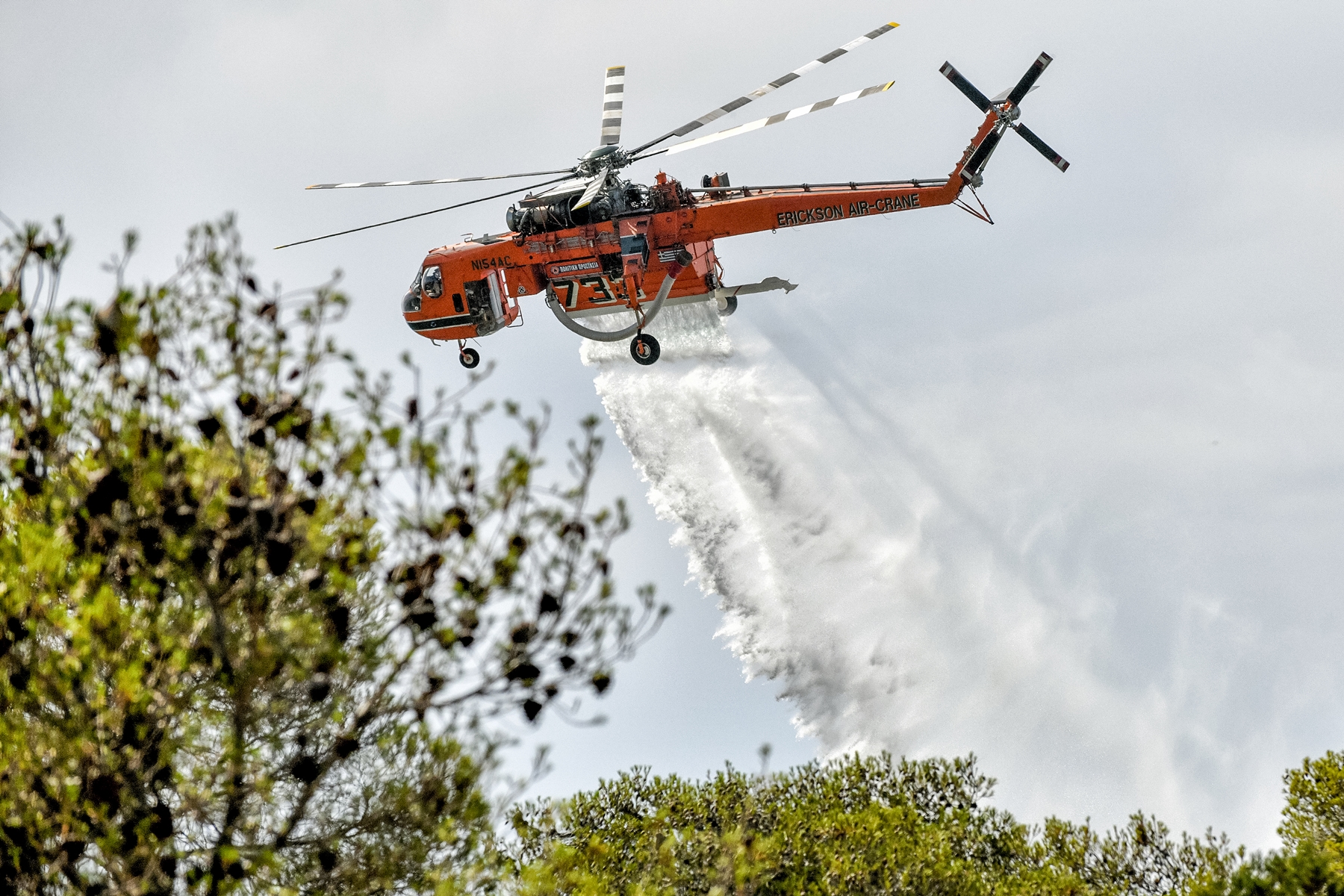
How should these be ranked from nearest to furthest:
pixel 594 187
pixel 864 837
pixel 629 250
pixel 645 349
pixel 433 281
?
pixel 864 837 → pixel 594 187 → pixel 629 250 → pixel 645 349 → pixel 433 281

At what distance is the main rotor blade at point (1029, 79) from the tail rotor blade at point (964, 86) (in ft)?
2.55

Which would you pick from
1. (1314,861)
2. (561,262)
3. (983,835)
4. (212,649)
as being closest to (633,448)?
(561,262)

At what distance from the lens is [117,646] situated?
349 inches

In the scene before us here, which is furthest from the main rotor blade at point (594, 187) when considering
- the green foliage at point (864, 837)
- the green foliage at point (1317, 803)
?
the green foliage at point (1317, 803)

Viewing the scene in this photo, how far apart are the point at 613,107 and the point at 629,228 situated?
2.96m

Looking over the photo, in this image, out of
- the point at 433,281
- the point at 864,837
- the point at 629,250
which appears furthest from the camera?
the point at 433,281

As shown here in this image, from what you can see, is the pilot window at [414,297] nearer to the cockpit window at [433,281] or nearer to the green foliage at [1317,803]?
the cockpit window at [433,281]

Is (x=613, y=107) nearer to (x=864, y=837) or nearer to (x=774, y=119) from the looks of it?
(x=774, y=119)

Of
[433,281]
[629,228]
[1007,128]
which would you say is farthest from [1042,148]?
[433,281]

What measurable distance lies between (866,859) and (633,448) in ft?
59.2

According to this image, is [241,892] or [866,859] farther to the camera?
[866,859]

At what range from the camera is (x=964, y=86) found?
2786 centimetres

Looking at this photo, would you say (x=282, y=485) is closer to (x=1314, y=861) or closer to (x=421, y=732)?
(x=421, y=732)

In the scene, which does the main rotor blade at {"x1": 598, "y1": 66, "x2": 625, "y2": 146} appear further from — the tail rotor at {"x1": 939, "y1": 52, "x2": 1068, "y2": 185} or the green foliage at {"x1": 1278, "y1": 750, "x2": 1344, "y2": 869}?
the green foliage at {"x1": 1278, "y1": 750, "x2": 1344, "y2": 869}
